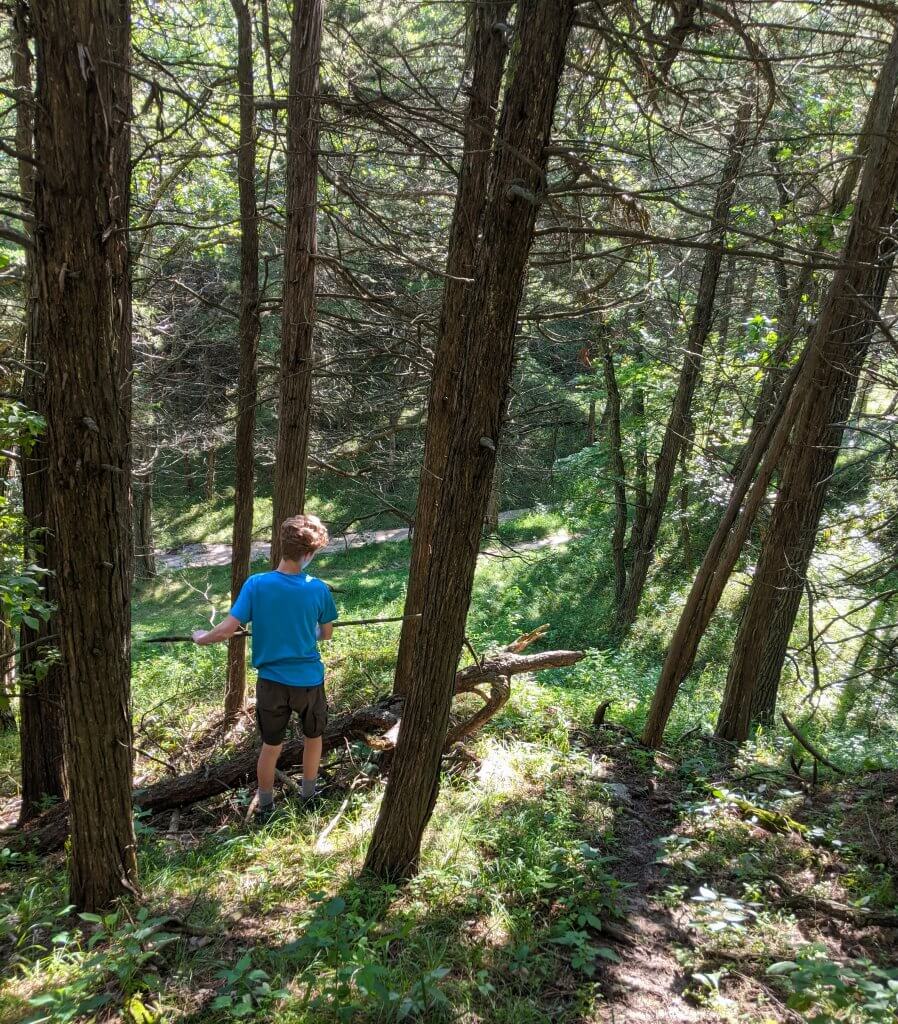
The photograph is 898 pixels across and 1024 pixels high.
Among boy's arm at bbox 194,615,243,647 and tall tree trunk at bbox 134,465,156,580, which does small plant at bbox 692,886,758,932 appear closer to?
boy's arm at bbox 194,615,243,647

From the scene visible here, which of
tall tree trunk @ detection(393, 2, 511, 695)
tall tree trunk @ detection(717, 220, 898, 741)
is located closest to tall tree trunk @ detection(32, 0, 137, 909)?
tall tree trunk @ detection(393, 2, 511, 695)

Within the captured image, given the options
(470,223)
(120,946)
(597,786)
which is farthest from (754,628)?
(120,946)

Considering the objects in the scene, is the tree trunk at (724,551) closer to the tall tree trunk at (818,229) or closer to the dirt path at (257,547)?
the tall tree trunk at (818,229)

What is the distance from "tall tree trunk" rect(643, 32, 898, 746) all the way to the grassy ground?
0.94m

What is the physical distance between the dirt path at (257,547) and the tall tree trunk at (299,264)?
48.4 feet

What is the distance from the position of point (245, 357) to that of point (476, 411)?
519cm

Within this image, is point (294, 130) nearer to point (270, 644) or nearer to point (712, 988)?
point (270, 644)

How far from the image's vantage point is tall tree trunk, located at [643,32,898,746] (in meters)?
5.51

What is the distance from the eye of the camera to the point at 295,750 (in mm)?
5867

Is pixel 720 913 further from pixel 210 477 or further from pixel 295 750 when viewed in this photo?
pixel 210 477

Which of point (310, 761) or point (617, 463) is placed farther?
point (617, 463)

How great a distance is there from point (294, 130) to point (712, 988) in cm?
662

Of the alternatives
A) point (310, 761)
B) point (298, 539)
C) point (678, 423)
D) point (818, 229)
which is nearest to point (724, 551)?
point (818, 229)

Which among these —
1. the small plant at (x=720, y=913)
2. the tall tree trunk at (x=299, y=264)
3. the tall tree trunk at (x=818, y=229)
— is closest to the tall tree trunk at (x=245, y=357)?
the tall tree trunk at (x=299, y=264)
